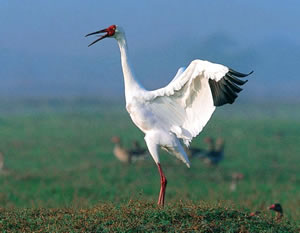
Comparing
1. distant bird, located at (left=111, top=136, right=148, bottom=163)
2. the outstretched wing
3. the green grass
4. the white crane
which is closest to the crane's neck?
the white crane

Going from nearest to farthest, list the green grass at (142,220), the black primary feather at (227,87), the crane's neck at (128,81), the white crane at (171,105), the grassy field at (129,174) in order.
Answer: the green grass at (142,220) → the black primary feather at (227,87) → the white crane at (171,105) → the crane's neck at (128,81) → the grassy field at (129,174)

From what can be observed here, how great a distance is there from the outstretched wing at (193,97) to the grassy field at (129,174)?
93 cm

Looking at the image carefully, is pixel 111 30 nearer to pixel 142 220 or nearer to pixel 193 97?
pixel 193 97

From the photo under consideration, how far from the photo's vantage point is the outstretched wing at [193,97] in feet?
25.9

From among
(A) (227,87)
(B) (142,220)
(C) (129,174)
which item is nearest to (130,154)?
(C) (129,174)

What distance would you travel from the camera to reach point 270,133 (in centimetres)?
2800

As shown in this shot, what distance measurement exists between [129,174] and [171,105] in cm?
855

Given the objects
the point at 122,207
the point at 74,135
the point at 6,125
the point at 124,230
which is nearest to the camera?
the point at 124,230

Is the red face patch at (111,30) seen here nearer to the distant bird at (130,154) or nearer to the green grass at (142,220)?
the green grass at (142,220)

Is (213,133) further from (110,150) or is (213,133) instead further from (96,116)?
(96,116)

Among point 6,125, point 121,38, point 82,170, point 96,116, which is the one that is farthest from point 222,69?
point 96,116

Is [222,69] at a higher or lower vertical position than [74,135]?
higher

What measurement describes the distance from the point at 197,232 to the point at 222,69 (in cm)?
193

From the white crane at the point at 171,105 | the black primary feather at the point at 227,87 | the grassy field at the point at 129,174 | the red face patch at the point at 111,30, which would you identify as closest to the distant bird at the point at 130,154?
the grassy field at the point at 129,174
